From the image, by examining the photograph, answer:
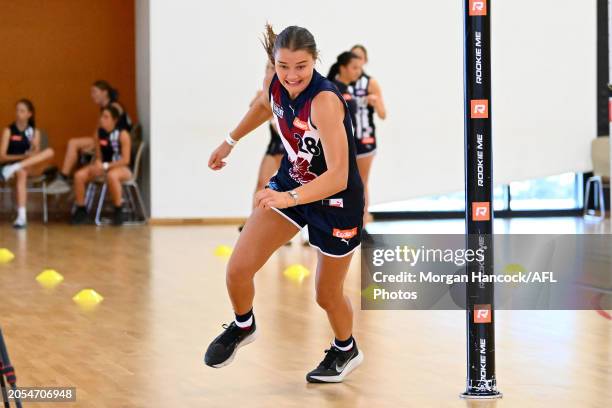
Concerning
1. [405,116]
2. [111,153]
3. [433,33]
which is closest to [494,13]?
[433,33]

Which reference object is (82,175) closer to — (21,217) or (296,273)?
(21,217)

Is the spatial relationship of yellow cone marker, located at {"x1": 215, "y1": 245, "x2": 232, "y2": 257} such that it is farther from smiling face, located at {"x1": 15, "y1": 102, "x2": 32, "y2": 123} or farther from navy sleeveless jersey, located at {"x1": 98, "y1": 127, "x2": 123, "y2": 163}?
smiling face, located at {"x1": 15, "y1": 102, "x2": 32, "y2": 123}

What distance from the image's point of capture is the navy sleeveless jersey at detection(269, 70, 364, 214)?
14.2 feet

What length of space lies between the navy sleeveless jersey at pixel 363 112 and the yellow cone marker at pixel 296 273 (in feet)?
5.07

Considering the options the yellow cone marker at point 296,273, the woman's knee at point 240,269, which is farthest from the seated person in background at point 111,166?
the woman's knee at point 240,269

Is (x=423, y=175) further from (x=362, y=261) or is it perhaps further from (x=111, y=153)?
(x=362, y=261)

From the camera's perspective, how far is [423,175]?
43.2 feet

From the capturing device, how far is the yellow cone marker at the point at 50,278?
25.7 feet

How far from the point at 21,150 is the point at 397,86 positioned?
4.42 meters

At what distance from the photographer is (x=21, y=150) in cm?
1272

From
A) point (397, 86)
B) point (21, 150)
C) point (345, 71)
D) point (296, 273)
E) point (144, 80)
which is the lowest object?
point (296, 273)

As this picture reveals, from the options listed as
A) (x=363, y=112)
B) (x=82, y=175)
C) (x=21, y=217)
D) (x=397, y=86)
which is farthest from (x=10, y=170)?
(x=363, y=112)

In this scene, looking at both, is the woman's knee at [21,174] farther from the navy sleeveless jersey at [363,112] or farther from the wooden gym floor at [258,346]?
the navy sleeveless jersey at [363,112]

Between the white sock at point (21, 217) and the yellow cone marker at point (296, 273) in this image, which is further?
the white sock at point (21, 217)
